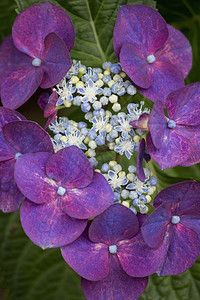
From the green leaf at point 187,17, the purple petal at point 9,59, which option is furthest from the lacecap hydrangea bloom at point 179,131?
the green leaf at point 187,17

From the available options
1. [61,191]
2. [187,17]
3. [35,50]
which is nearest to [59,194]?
[61,191]

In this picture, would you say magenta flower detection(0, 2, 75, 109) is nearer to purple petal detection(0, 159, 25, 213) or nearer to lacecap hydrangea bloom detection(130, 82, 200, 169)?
purple petal detection(0, 159, 25, 213)

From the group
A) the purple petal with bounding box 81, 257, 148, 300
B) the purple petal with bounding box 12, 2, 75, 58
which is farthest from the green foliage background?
the purple petal with bounding box 81, 257, 148, 300

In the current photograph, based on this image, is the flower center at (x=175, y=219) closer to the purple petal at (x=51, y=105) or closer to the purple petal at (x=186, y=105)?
the purple petal at (x=186, y=105)

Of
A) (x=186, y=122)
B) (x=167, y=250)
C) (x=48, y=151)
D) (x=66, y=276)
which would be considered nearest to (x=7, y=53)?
(x=48, y=151)

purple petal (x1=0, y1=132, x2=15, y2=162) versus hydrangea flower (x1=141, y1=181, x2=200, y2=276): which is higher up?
purple petal (x1=0, y1=132, x2=15, y2=162)

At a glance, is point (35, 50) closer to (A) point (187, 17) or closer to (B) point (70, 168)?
(B) point (70, 168)
